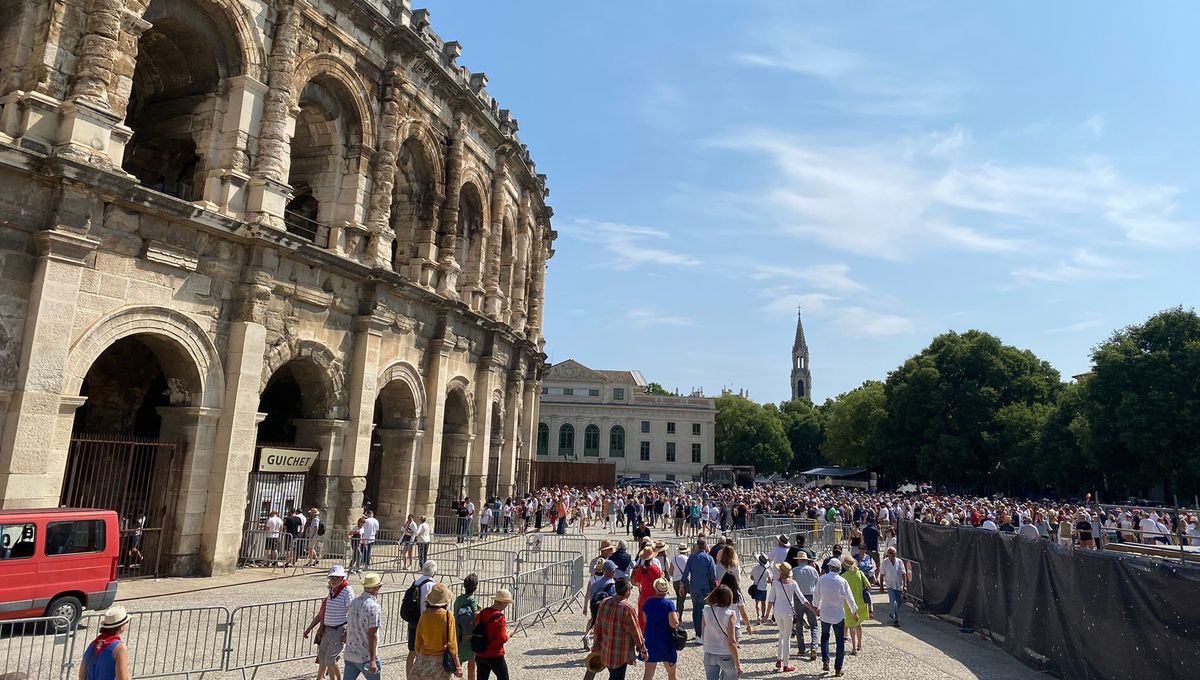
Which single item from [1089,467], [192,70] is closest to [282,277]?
[192,70]

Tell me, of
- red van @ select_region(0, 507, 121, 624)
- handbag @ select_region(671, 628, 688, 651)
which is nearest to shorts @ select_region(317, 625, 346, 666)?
handbag @ select_region(671, 628, 688, 651)

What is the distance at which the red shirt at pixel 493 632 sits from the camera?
656 cm

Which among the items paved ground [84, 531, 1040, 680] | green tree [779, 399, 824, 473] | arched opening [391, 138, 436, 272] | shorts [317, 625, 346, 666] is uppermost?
arched opening [391, 138, 436, 272]

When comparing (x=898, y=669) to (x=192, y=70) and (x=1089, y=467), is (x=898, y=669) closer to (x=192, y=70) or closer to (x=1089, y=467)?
(x=192, y=70)

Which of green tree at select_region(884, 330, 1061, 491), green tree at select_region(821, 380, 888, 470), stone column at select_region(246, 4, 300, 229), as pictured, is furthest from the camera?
green tree at select_region(821, 380, 888, 470)

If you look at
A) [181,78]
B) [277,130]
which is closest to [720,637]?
[277,130]

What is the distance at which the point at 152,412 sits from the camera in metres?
17.4

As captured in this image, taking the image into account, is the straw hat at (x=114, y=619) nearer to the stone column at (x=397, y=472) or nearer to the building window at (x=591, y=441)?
the stone column at (x=397, y=472)

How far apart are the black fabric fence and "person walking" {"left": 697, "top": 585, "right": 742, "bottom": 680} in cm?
416

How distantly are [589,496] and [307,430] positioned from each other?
17569 millimetres

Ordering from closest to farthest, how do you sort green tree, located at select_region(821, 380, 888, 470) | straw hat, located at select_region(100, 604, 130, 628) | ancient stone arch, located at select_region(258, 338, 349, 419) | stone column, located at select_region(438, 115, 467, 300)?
straw hat, located at select_region(100, 604, 130, 628) < ancient stone arch, located at select_region(258, 338, 349, 419) < stone column, located at select_region(438, 115, 467, 300) < green tree, located at select_region(821, 380, 888, 470)

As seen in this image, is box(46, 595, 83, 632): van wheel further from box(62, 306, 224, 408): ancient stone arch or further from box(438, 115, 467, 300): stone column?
box(438, 115, 467, 300): stone column

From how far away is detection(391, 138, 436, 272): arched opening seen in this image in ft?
67.5

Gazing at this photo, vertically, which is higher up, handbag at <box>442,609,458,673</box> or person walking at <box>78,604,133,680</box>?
person walking at <box>78,604,133,680</box>
